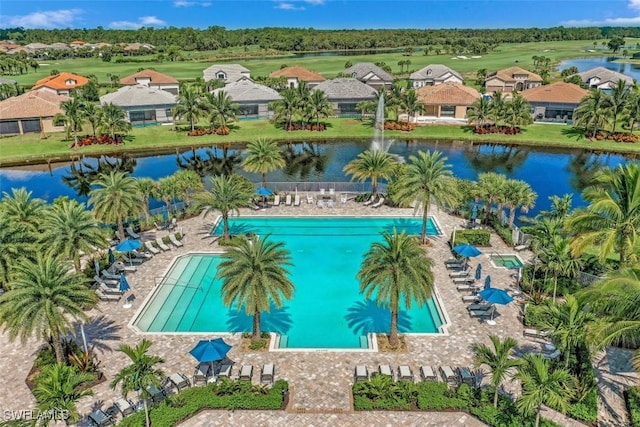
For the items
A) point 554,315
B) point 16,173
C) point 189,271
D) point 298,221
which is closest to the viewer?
point 554,315

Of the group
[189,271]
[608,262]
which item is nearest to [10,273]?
[189,271]

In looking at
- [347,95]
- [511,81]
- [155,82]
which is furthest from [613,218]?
[155,82]

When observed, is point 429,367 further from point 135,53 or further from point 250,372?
point 135,53

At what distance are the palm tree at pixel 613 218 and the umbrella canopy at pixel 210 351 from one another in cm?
1663

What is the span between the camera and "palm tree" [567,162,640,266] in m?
20.8

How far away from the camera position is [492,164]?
57375mm

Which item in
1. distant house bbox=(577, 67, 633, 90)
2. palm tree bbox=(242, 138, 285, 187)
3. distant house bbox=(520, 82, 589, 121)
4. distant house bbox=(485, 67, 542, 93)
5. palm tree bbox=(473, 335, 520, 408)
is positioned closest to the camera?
palm tree bbox=(473, 335, 520, 408)

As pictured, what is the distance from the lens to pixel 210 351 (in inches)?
798

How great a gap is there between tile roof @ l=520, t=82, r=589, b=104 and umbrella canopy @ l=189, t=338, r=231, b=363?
7183cm

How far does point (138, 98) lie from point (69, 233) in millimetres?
53542

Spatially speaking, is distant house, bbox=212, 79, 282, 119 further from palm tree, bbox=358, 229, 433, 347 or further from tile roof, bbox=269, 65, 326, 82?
palm tree, bbox=358, 229, 433, 347

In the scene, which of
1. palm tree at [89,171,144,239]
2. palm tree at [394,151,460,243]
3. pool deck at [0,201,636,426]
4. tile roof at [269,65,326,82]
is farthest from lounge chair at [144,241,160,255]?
tile roof at [269,65,326,82]

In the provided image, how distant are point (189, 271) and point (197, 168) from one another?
27.5 metres

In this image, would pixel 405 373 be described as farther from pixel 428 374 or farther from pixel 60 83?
pixel 60 83
